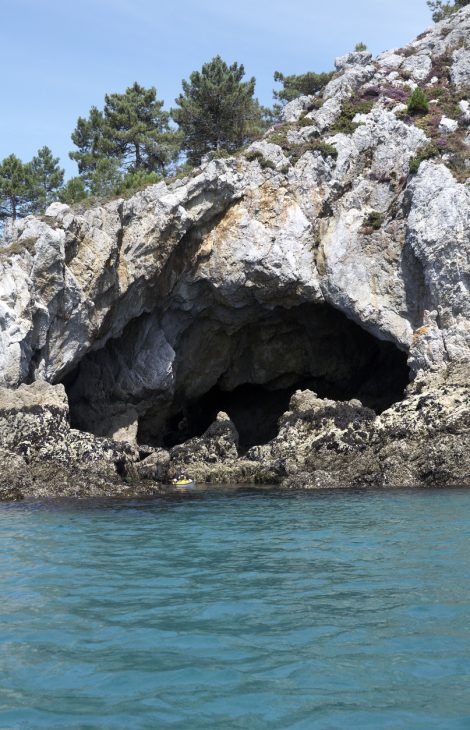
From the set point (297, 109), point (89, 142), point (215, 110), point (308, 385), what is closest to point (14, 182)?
point (89, 142)

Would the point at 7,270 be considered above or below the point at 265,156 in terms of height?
below

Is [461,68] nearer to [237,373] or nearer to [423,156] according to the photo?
[423,156]

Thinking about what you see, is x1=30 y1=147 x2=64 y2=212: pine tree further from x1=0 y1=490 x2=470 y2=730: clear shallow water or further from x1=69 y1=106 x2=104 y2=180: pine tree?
x1=0 y1=490 x2=470 y2=730: clear shallow water

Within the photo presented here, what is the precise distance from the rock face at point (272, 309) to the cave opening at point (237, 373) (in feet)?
0.33

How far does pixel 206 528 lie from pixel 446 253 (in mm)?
17323

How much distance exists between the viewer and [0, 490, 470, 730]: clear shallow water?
6.33 m

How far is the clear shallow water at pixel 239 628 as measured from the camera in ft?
20.8

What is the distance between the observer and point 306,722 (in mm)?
6043

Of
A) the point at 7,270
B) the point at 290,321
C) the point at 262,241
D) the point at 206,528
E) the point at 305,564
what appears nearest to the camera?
the point at 305,564

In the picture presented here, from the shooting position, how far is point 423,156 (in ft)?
105

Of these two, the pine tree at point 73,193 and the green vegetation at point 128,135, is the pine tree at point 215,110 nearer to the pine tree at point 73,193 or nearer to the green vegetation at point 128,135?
the green vegetation at point 128,135

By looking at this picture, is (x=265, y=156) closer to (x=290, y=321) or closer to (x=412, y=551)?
(x=290, y=321)

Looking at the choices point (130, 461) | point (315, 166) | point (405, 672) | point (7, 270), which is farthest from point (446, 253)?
point (405, 672)

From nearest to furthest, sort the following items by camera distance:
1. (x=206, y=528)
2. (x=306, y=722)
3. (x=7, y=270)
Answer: (x=306, y=722), (x=206, y=528), (x=7, y=270)
